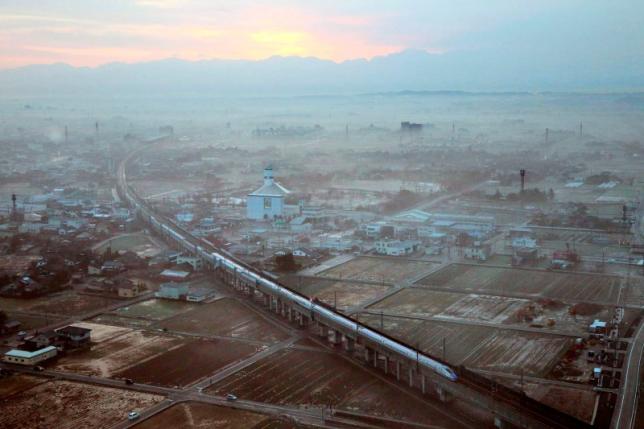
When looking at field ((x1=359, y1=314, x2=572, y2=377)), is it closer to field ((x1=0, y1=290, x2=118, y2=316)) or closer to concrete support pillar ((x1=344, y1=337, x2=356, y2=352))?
concrete support pillar ((x1=344, y1=337, x2=356, y2=352))

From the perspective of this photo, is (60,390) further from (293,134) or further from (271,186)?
(293,134)

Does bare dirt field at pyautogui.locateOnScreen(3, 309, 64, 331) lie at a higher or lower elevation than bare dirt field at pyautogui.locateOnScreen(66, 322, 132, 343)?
lower

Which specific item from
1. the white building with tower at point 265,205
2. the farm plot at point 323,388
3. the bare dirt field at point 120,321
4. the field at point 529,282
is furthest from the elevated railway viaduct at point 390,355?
the white building with tower at point 265,205

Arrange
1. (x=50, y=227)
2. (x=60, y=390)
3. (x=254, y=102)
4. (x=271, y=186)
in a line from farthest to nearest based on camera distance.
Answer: (x=254, y=102) → (x=271, y=186) → (x=50, y=227) → (x=60, y=390)

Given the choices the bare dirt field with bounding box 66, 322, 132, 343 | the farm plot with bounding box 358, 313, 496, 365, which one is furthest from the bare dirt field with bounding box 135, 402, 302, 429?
the bare dirt field with bounding box 66, 322, 132, 343

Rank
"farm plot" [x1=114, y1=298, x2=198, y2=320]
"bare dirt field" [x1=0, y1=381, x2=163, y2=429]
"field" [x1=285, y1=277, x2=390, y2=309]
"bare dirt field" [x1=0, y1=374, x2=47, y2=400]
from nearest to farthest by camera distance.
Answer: "bare dirt field" [x1=0, y1=381, x2=163, y2=429]
"bare dirt field" [x1=0, y1=374, x2=47, y2=400]
"farm plot" [x1=114, y1=298, x2=198, y2=320]
"field" [x1=285, y1=277, x2=390, y2=309]

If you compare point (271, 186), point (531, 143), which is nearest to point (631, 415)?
point (271, 186)

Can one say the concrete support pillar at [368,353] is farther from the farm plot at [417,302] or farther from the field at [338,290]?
the field at [338,290]
